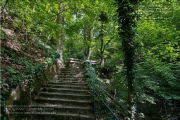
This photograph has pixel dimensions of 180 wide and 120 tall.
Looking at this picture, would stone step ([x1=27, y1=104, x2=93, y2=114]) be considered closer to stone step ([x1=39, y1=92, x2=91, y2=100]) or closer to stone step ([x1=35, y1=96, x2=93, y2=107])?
stone step ([x1=35, y1=96, x2=93, y2=107])

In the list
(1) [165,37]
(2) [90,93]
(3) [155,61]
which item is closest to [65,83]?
(2) [90,93]

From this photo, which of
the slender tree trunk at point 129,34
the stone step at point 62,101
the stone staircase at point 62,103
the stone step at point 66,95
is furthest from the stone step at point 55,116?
the slender tree trunk at point 129,34

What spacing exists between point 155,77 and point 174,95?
1.27 meters

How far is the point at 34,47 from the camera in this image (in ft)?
26.4

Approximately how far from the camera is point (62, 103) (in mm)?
6152

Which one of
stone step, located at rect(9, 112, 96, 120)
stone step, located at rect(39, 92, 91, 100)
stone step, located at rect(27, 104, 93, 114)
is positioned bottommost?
stone step, located at rect(9, 112, 96, 120)

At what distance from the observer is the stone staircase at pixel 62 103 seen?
5.27m

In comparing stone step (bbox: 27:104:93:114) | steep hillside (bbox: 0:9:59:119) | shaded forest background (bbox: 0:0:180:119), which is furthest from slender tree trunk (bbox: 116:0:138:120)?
steep hillside (bbox: 0:9:59:119)

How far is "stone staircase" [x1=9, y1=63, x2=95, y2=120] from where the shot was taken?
5273mm

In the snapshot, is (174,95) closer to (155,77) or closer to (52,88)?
(155,77)

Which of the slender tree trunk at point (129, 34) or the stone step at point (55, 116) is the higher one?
the slender tree trunk at point (129, 34)

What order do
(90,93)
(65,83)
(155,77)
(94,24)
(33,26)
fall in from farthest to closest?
(94,24) < (155,77) < (33,26) < (65,83) < (90,93)

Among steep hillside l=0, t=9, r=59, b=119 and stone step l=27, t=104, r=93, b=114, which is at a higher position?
steep hillside l=0, t=9, r=59, b=119

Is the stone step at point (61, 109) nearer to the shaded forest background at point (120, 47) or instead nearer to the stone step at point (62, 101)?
the stone step at point (62, 101)
